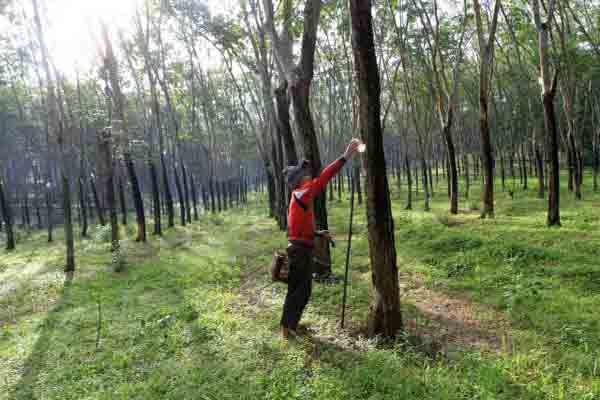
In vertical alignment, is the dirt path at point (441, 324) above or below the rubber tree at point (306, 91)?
below

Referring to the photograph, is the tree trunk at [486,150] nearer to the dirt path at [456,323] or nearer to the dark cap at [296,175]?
the dirt path at [456,323]

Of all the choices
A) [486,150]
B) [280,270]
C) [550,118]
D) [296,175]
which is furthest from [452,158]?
[280,270]

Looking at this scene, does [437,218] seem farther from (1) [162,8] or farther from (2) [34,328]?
(1) [162,8]

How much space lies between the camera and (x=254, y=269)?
9695mm

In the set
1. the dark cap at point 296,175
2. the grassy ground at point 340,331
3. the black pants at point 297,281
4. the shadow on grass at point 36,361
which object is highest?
the dark cap at point 296,175

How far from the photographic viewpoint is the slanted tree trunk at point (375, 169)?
14.5 feet

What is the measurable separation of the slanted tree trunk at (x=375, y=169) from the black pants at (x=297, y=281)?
0.86 metres

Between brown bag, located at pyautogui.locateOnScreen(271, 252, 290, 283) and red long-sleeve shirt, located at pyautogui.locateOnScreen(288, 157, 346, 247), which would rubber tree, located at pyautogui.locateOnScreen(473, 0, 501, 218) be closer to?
red long-sleeve shirt, located at pyautogui.locateOnScreen(288, 157, 346, 247)

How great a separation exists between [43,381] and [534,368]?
5.95 meters

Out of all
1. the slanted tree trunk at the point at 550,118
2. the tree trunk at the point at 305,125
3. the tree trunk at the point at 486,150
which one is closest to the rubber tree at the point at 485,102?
the tree trunk at the point at 486,150

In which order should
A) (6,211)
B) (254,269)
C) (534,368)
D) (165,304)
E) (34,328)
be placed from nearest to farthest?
(534,368), (34,328), (165,304), (254,269), (6,211)

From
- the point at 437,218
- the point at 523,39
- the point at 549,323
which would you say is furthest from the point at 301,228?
the point at 523,39

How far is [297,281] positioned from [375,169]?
1.76 metres

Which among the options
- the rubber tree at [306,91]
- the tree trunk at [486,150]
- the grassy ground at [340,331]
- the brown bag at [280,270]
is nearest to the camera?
the grassy ground at [340,331]
